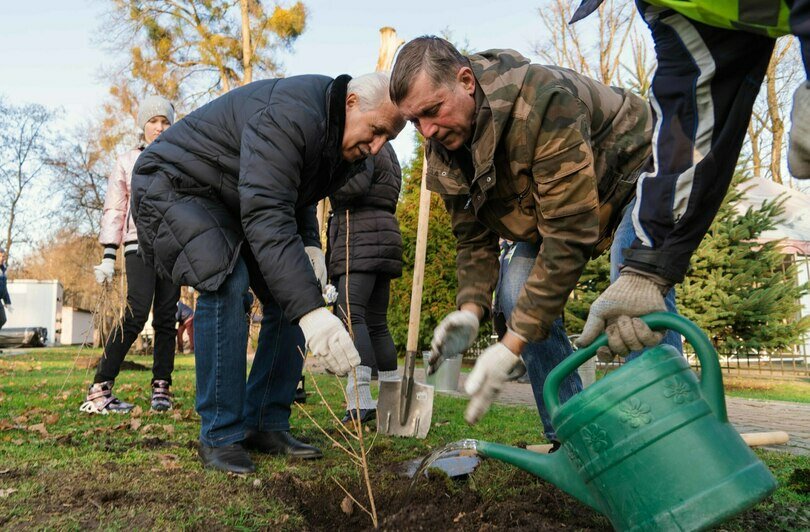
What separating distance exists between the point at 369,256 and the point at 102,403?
76.1 inches

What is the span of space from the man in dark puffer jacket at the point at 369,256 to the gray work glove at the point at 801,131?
9.73ft

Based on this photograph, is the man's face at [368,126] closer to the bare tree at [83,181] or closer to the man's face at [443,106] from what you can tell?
the man's face at [443,106]

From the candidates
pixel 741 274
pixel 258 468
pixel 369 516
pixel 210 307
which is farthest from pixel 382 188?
pixel 741 274

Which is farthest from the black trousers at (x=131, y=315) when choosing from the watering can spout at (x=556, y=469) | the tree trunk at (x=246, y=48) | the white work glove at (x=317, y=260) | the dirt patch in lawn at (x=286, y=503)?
the tree trunk at (x=246, y=48)

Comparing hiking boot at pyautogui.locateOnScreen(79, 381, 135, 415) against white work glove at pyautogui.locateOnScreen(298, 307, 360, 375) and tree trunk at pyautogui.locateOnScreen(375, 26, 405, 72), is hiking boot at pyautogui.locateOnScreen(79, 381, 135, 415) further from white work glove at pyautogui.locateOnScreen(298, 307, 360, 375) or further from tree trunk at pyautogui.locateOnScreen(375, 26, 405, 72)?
tree trunk at pyautogui.locateOnScreen(375, 26, 405, 72)

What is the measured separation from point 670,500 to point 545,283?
798 millimetres

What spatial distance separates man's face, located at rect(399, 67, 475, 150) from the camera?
1964mm

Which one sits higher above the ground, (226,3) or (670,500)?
(226,3)

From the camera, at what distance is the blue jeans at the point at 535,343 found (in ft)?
8.23

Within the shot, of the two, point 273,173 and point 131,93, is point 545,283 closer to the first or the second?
point 273,173

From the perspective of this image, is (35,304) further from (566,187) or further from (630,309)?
(630,309)

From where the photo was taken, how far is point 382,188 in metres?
4.20

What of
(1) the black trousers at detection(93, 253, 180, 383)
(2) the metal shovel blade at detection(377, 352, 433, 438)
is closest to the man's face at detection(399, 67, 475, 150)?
(2) the metal shovel blade at detection(377, 352, 433, 438)

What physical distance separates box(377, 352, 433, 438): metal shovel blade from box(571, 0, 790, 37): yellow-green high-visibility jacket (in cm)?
260
